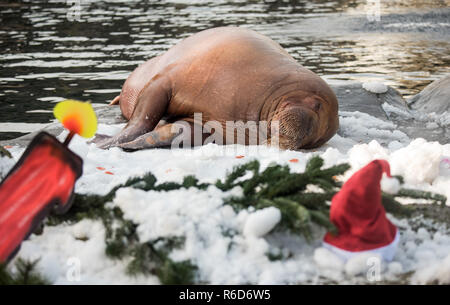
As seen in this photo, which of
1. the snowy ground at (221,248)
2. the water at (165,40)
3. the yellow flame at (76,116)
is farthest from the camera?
the water at (165,40)

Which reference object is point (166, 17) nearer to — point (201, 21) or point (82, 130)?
point (201, 21)

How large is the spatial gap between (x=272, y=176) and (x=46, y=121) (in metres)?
4.53

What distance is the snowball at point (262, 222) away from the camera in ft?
8.59

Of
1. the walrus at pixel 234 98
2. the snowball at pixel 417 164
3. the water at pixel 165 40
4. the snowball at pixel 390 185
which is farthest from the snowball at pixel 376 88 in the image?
the snowball at pixel 390 185

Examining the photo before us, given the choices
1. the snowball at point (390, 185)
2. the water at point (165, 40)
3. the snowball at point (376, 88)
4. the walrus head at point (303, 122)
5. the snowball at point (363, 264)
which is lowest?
the water at point (165, 40)

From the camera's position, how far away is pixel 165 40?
1197cm

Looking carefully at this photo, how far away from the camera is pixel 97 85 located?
28.8 ft

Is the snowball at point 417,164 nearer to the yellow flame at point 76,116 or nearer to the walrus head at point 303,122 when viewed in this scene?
the walrus head at point 303,122

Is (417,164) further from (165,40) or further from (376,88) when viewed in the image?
(165,40)

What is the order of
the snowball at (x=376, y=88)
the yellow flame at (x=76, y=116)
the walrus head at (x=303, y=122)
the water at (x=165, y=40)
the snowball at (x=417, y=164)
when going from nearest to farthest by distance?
the yellow flame at (x=76, y=116), the snowball at (x=417, y=164), the walrus head at (x=303, y=122), the snowball at (x=376, y=88), the water at (x=165, y=40)

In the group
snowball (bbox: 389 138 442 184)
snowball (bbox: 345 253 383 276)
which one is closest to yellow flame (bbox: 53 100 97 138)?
snowball (bbox: 345 253 383 276)

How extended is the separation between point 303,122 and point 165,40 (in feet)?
24.6

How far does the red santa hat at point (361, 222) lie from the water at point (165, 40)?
14.7 ft
